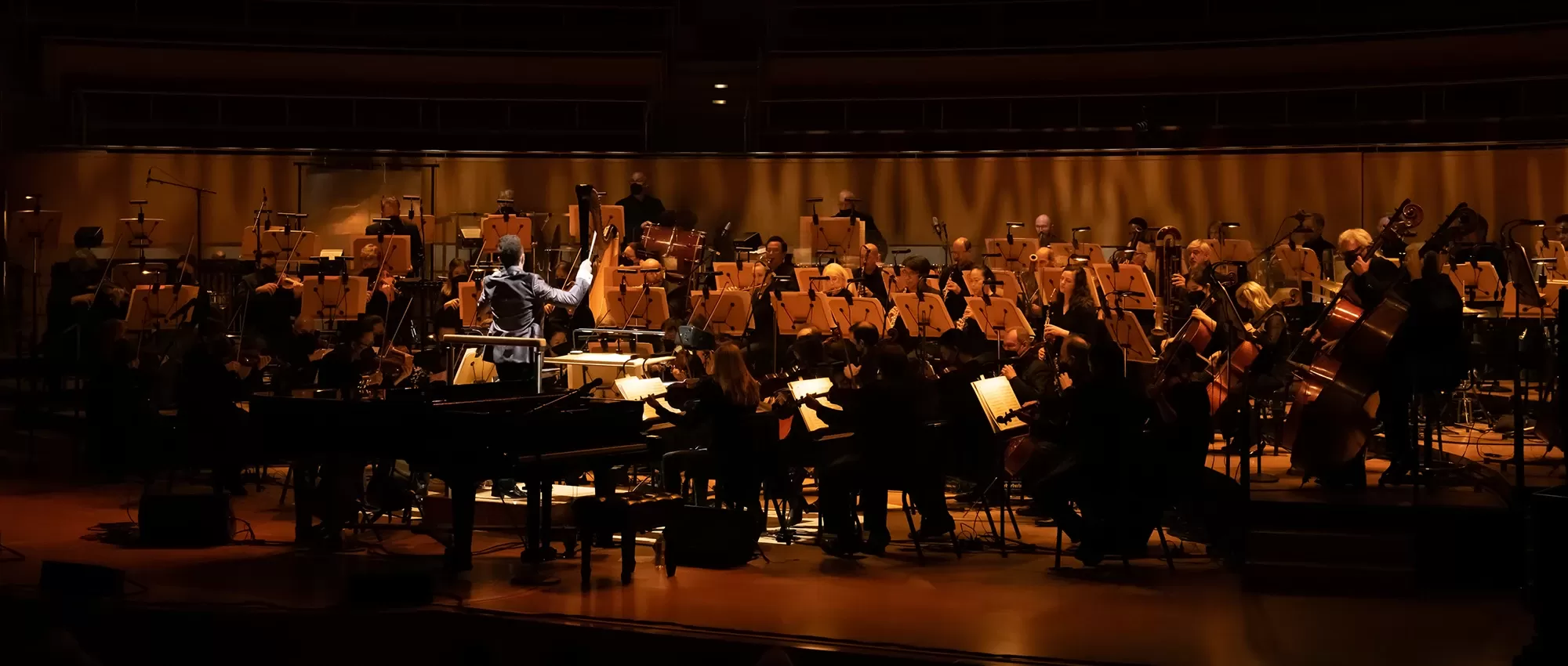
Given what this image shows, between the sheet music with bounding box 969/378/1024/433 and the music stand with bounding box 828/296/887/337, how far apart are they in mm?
1932

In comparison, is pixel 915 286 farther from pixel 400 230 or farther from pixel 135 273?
pixel 135 273

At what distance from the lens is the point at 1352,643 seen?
605 centimetres

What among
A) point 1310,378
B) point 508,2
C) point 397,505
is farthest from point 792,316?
point 508,2

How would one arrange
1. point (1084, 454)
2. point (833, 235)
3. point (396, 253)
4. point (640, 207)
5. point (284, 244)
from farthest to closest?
1. point (640, 207)
2. point (833, 235)
3. point (284, 244)
4. point (396, 253)
5. point (1084, 454)

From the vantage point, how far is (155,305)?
11.7 m

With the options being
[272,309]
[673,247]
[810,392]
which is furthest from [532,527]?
[673,247]

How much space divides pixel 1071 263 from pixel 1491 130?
20.4 ft

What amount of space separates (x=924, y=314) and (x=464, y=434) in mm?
4080

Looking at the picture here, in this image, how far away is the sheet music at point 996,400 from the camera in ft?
26.6

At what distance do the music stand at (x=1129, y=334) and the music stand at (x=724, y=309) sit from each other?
2.50 metres

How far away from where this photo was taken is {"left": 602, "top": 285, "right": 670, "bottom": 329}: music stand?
10.6 meters

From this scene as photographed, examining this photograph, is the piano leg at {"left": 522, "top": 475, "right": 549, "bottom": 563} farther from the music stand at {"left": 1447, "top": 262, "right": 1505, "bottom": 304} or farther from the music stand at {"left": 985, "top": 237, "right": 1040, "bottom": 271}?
the music stand at {"left": 1447, "top": 262, "right": 1505, "bottom": 304}

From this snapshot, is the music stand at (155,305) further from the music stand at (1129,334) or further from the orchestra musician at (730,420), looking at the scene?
the music stand at (1129,334)

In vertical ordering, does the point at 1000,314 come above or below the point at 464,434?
above
